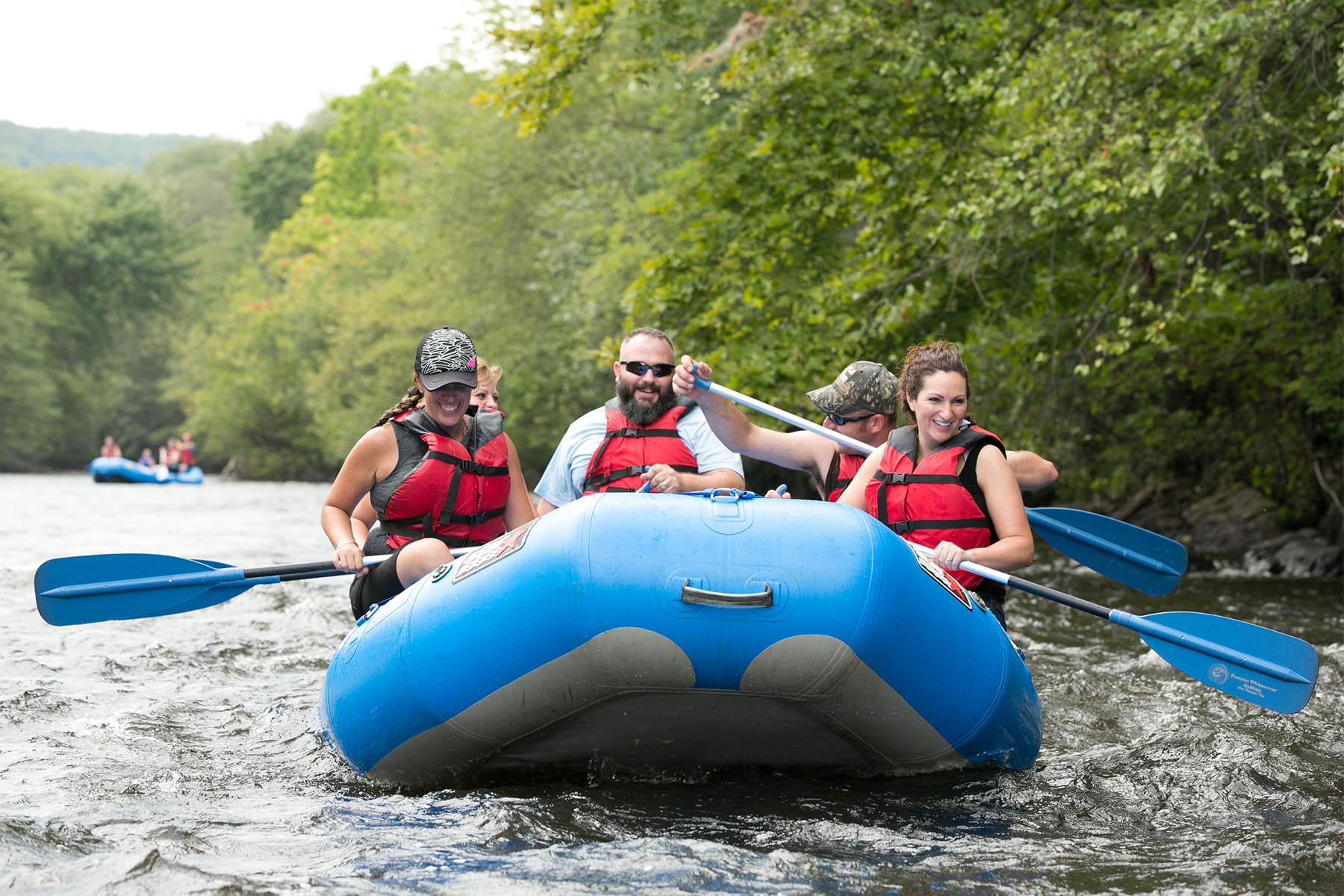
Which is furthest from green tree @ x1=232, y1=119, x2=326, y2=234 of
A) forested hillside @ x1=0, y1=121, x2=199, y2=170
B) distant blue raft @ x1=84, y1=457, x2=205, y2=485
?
forested hillside @ x1=0, y1=121, x2=199, y2=170

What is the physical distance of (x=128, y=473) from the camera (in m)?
26.8

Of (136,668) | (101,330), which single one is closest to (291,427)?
(101,330)

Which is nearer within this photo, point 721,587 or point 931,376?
point 721,587

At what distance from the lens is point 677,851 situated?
9.67 feet

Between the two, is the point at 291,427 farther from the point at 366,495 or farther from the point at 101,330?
the point at 366,495

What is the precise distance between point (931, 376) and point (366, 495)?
5.99 ft

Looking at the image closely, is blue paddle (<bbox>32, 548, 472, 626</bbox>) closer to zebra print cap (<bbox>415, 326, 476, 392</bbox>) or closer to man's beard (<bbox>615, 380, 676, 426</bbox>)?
zebra print cap (<bbox>415, 326, 476, 392</bbox>)

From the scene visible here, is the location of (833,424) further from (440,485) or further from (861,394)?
(440,485)

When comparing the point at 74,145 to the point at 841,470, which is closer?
the point at 841,470

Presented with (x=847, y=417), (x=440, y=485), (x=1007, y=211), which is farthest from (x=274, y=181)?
(x=847, y=417)

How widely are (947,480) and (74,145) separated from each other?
14657 centimetres

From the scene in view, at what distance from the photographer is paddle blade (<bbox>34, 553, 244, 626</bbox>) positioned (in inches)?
166

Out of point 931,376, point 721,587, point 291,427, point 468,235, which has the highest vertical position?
point 468,235

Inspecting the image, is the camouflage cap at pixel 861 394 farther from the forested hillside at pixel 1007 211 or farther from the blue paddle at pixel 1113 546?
the forested hillside at pixel 1007 211
